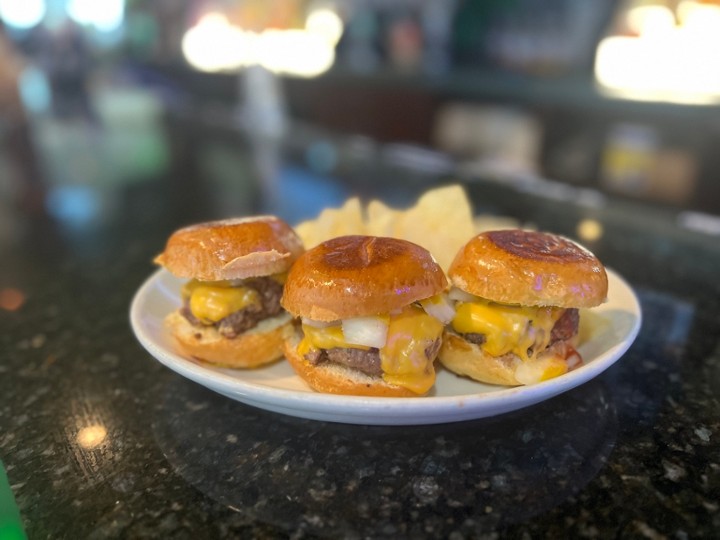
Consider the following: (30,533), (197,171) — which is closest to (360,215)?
(30,533)

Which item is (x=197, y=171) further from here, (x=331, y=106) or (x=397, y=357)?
(x=397, y=357)

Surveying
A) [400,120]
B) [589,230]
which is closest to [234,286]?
[589,230]

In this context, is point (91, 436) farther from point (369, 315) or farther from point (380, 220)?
point (380, 220)

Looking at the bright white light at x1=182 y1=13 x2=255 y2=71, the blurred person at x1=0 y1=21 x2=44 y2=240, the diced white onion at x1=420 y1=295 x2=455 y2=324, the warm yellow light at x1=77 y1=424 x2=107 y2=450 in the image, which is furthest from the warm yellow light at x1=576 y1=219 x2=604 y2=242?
the bright white light at x1=182 y1=13 x2=255 y2=71

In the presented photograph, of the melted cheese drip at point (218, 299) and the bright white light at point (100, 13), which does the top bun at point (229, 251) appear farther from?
the bright white light at point (100, 13)

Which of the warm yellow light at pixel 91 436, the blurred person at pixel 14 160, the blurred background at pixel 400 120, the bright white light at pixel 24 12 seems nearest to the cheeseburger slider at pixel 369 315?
the warm yellow light at pixel 91 436
